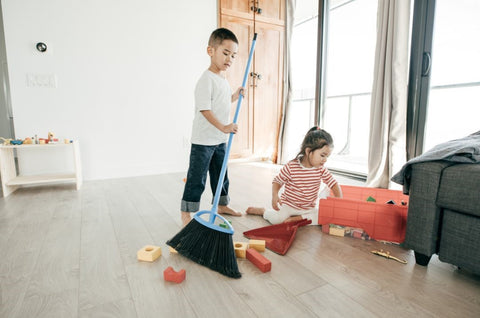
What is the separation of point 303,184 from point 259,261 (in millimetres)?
584

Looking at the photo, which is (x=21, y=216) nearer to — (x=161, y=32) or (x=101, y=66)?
(x=101, y=66)

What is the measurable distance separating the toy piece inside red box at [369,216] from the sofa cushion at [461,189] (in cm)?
26

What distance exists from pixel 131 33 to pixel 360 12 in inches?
124

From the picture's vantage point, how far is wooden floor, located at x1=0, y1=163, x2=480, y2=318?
80cm

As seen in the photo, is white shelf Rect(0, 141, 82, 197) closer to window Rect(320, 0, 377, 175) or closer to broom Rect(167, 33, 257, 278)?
broom Rect(167, 33, 257, 278)

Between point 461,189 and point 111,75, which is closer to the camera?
point 461,189

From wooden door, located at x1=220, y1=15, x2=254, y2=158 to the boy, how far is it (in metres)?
→ 1.74

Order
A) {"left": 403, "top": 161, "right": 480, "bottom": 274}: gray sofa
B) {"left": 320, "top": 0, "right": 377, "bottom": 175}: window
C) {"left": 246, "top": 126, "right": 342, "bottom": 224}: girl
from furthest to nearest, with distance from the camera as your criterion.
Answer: {"left": 320, "top": 0, "right": 377, "bottom": 175}: window, {"left": 246, "top": 126, "right": 342, "bottom": 224}: girl, {"left": 403, "top": 161, "right": 480, "bottom": 274}: gray sofa

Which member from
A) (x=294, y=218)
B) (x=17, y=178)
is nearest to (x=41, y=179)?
(x=17, y=178)

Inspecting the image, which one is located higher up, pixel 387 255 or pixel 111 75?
pixel 111 75

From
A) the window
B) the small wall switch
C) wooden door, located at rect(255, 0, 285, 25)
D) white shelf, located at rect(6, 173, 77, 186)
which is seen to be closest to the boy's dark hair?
white shelf, located at rect(6, 173, 77, 186)

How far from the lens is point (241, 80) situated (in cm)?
335

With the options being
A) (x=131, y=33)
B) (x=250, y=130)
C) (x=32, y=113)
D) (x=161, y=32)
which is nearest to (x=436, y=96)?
(x=250, y=130)

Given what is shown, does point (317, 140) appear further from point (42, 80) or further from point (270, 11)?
point (270, 11)
